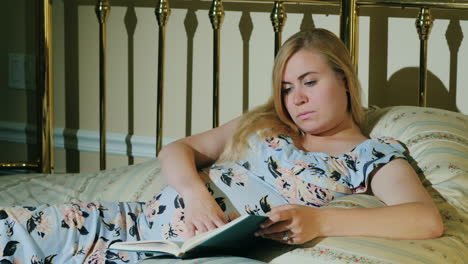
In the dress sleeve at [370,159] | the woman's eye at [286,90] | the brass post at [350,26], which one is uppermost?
the brass post at [350,26]

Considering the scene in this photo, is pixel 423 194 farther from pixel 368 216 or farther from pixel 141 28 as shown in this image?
pixel 141 28

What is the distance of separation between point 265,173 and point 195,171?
14cm

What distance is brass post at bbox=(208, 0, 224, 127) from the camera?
221cm

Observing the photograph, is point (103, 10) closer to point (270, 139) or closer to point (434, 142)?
point (270, 139)

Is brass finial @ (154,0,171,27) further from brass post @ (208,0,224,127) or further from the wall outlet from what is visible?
the wall outlet

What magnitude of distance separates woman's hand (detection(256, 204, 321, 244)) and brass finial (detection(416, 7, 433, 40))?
855 mm

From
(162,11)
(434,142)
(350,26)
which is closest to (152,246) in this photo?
(434,142)

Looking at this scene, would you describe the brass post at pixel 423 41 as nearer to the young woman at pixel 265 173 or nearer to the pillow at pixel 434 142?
the pillow at pixel 434 142

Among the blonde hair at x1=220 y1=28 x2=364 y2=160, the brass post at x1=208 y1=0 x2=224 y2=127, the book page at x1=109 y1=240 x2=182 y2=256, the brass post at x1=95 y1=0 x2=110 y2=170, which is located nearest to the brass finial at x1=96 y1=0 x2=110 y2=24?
the brass post at x1=95 y1=0 x2=110 y2=170

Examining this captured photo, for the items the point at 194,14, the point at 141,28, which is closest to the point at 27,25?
the point at 141,28

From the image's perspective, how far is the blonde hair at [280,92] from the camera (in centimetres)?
163

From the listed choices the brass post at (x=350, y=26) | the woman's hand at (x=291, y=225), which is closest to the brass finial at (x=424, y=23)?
the brass post at (x=350, y=26)

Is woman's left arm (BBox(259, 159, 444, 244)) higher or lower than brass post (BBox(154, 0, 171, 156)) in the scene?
lower

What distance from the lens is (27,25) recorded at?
272 centimetres
